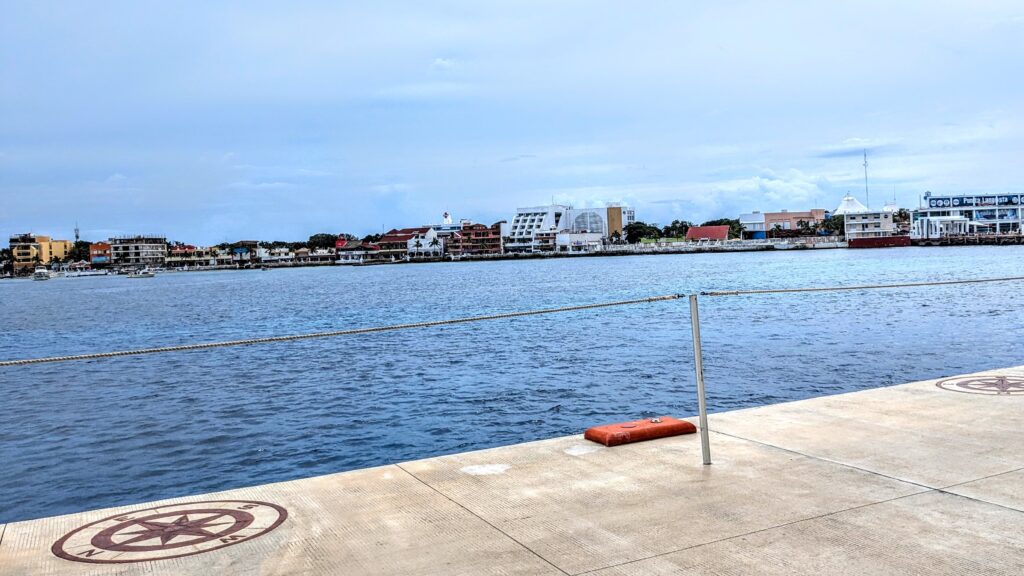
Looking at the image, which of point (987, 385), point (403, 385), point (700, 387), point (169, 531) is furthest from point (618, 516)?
point (403, 385)

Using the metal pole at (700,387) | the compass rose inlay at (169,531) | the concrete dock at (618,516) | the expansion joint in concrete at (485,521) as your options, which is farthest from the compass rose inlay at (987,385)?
the compass rose inlay at (169,531)

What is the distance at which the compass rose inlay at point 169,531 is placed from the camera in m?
5.02

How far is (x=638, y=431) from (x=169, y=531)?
4026 mm

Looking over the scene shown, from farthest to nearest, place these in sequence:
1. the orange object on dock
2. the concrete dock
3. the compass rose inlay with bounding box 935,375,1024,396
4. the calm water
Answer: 1. the calm water
2. the compass rose inlay with bounding box 935,375,1024,396
3. the orange object on dock
4. the concrete dock

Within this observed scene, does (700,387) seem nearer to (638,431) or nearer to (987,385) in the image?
(638,431)

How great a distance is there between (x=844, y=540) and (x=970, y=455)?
245cm

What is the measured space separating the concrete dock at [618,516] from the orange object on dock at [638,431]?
0.44 ft

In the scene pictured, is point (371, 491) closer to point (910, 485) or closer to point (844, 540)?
point (844, 540)

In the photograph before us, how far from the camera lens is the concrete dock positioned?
4.59 m

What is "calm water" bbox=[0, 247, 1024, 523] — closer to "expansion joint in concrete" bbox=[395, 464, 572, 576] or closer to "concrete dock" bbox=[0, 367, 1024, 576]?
"expansion joint in concrete" bbox=[395, 464, 572, 576]

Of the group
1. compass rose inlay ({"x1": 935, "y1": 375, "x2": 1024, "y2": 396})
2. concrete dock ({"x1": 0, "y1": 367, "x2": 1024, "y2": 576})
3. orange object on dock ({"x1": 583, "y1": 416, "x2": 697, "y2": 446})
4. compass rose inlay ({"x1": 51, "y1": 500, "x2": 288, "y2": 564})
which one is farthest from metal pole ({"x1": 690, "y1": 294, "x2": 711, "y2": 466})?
compass rose inlay ({"x1": 935, "y1": 375, "x2": 1024, "y2": 396})

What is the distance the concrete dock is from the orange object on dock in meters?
0.13

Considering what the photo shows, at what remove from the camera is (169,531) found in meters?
5.43

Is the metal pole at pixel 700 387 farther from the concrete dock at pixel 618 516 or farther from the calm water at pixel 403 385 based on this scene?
the calm water at pixel 403 385
